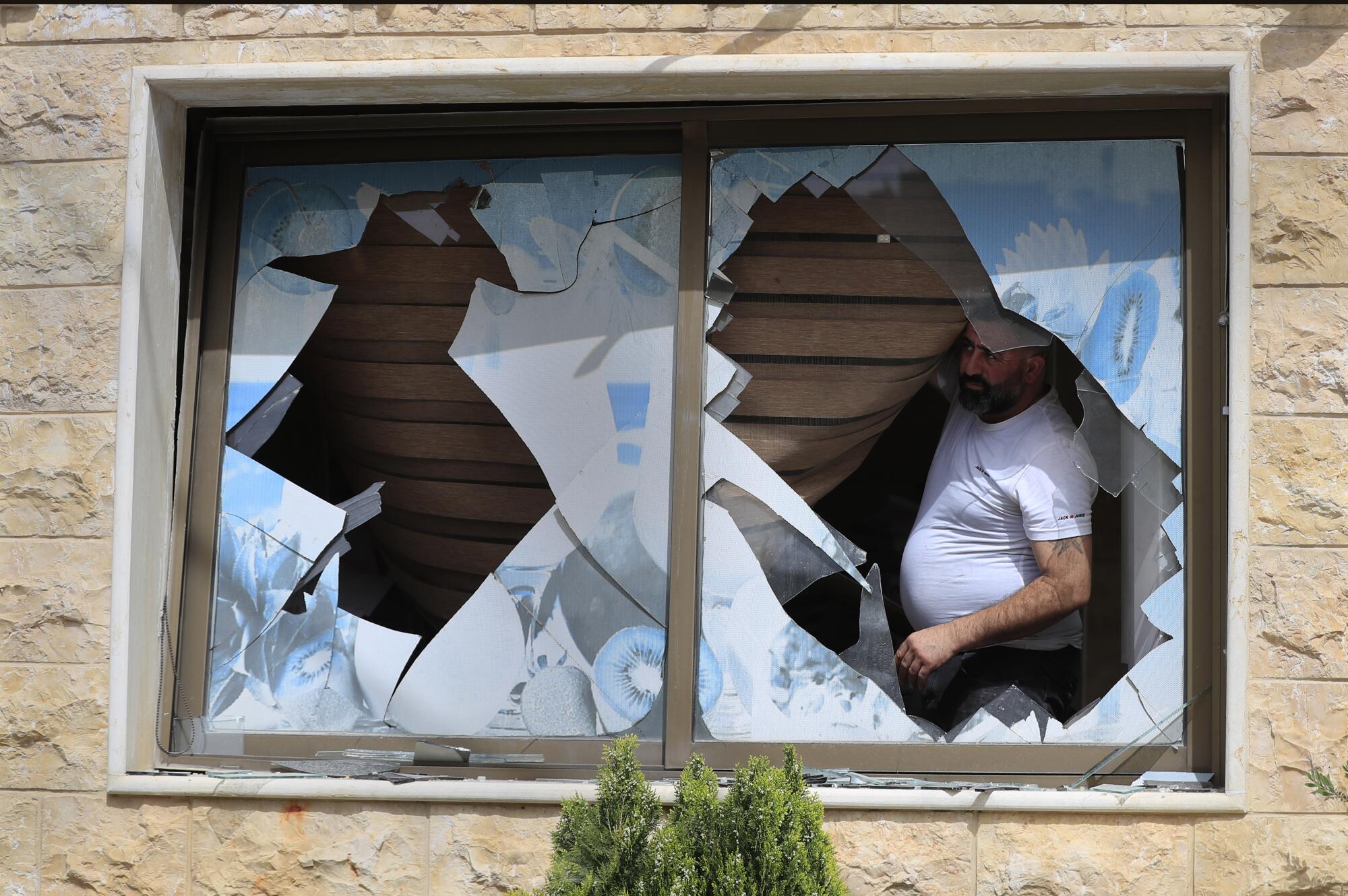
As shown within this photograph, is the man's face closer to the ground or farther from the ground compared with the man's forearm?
farther from the ground

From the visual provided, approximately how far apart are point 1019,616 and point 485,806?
1.58 m

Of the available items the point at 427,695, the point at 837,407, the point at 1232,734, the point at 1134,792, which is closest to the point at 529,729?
the point at 427,695

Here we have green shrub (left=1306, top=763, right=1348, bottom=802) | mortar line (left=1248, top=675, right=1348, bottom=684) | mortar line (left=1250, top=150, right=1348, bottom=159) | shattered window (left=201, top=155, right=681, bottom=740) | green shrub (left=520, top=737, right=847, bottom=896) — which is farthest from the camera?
shattered window (left=201, top=155, right=681, bottom=740)

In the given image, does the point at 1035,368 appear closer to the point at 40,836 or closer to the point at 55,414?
the point at 55,414

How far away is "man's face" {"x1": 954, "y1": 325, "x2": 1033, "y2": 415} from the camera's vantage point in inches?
138

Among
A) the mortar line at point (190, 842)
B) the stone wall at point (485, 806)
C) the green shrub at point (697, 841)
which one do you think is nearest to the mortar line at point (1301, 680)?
the stone wall at point (485, 806)

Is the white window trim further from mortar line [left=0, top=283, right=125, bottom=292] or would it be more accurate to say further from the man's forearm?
the man's forearm

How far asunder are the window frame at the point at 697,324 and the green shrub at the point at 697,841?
57 centimetres

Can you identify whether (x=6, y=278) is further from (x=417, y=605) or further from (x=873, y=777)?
(x=873, y=777)

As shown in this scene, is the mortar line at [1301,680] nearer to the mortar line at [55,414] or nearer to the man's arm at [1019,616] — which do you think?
the man's arm at [1019,616]

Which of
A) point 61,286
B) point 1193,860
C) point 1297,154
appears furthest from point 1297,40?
point 61,286

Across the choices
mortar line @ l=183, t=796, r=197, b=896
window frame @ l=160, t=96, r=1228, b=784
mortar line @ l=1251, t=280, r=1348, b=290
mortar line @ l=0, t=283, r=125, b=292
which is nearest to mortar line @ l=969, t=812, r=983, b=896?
window frame @ l=160, t=96, r=1228, b=784

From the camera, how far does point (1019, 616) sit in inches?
136

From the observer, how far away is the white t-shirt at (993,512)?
11.3 ft
